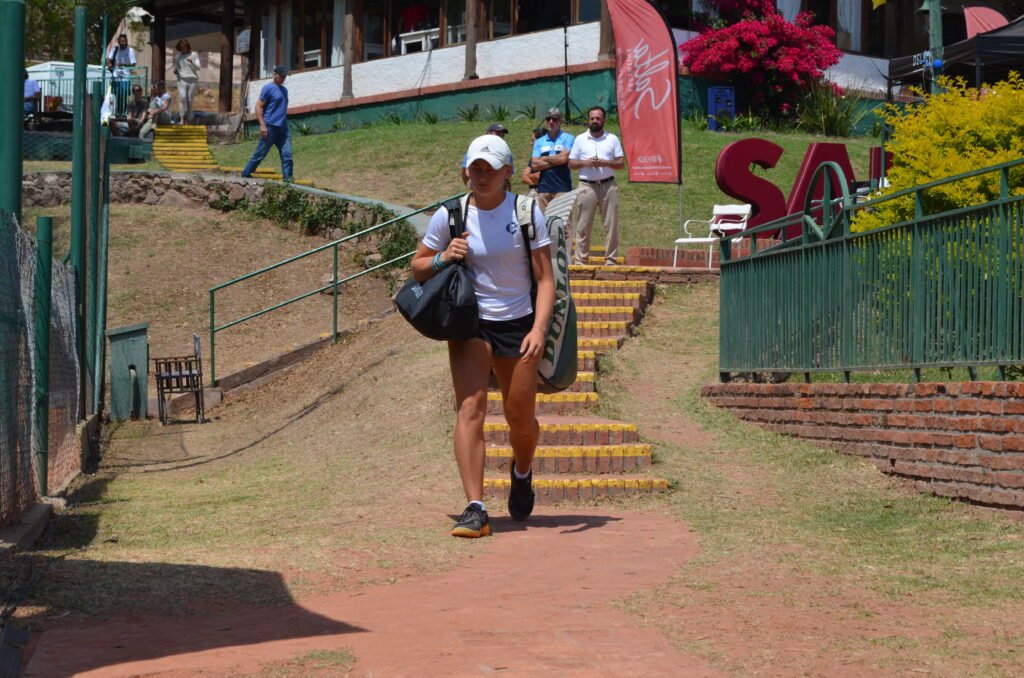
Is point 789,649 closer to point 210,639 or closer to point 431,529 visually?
point 210,639

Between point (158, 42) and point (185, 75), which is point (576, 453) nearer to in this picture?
point (185, 75)

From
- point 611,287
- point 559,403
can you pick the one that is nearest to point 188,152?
point 611,287

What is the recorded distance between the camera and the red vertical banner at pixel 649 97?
55.3 ft

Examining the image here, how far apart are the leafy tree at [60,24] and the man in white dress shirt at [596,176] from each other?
2584 centimetres

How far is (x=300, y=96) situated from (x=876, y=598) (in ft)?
96.2

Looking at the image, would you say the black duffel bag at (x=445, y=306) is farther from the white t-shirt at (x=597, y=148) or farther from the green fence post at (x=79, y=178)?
the white t-shirt at (x=597, y=148)

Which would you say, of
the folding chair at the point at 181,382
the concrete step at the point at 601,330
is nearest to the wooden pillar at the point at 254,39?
the folding chair at the point at 181,382

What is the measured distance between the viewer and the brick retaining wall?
292 inches

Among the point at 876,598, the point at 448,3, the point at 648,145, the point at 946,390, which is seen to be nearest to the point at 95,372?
the point at 648,145

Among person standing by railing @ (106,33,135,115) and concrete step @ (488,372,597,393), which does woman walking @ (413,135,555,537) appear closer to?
concrete step @ (488,372,597,393)

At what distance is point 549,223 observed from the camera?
24.3 feet

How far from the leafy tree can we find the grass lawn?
39.5 ft

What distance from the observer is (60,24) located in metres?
41.8

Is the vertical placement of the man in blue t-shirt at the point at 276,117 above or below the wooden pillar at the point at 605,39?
below
